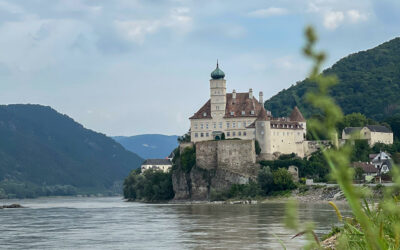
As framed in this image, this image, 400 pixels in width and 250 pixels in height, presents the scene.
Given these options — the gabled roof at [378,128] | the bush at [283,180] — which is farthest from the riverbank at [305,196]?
the gabled roof at [378,128]

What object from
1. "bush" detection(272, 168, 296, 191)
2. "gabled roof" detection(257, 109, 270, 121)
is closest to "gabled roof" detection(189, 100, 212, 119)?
"gabled roof" detection(257, 109, 270, 121)

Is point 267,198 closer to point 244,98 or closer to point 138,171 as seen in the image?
point 244,98

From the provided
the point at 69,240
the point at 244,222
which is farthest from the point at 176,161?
the point at 69,240

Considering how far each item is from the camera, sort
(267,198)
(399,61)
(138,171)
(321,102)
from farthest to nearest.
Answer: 1. (399,61)
2. (138,171)
3. (267,198)
4. (321,102)

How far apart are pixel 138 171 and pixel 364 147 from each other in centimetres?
5489

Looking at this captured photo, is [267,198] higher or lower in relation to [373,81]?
lower

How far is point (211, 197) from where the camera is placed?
93.1 m

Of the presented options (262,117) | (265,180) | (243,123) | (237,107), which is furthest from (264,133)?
(265,180)

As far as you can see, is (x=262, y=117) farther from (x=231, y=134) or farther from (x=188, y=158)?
(x=188, y=158)

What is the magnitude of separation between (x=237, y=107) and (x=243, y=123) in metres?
2.82

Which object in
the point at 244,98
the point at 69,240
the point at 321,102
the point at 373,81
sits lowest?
the point at 69,240

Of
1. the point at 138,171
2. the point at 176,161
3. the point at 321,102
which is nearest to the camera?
the point at 321,102

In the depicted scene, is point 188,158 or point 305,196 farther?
point 188,158

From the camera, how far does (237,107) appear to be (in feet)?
320
